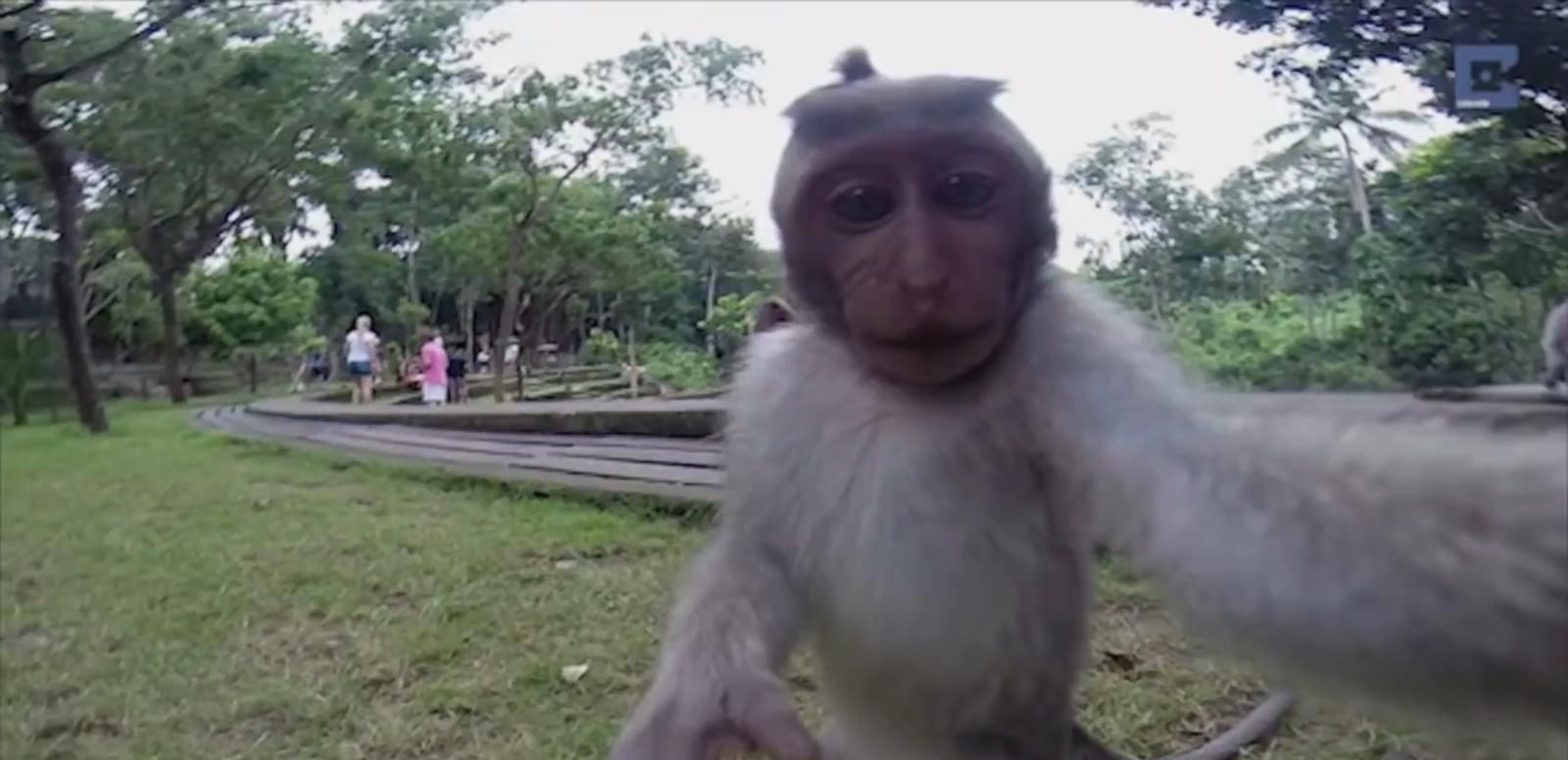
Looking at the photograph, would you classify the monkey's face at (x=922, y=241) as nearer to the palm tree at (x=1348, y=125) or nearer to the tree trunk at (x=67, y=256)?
Result: the palm tree at (x=1348, y=125)

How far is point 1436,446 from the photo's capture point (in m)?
0.57

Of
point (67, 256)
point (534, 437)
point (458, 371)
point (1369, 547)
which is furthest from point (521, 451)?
point (1369, 547)

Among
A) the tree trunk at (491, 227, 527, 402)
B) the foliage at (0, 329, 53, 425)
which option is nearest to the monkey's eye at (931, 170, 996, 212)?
the tree trunk at (491, 227, 527, 402)

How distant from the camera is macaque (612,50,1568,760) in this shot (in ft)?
2.39

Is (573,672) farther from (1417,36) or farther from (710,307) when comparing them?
(1417,36)

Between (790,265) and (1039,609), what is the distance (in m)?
0.27

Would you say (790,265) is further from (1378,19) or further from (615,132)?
(615,132)

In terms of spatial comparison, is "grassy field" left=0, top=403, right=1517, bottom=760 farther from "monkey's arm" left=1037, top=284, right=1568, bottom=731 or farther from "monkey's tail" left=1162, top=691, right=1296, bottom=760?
"monkey's arm" left=1037, top=284, right=1568, bottom=731

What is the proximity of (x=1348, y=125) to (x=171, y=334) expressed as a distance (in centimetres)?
197

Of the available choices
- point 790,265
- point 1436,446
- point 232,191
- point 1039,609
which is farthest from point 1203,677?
point 232,191

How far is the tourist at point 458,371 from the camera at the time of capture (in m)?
1.86

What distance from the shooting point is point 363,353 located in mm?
2064

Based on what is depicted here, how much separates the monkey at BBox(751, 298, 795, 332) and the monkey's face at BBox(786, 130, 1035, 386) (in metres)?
0.11
